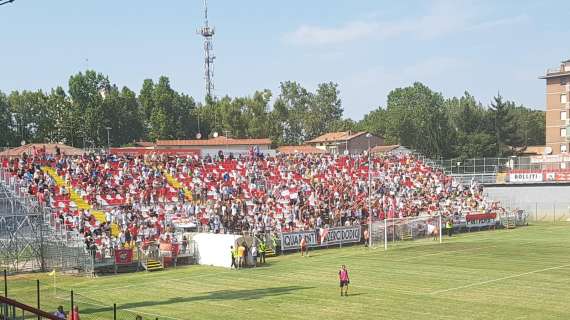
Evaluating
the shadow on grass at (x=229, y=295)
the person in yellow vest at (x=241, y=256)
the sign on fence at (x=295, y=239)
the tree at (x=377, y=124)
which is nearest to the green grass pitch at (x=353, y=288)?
the shadow on grass at (x=229, y=295)

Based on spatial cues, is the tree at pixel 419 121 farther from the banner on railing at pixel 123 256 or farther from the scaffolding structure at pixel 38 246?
the scaffolding structure at pixel 38 246

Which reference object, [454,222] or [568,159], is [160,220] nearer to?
[454,222]

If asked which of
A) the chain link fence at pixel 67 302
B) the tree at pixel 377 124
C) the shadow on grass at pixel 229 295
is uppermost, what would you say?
the tree at pixel 377 124

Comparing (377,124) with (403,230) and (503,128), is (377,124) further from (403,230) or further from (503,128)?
(403,230)

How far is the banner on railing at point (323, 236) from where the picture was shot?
44.2 metres

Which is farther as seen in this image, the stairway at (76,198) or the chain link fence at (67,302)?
the stairway at (76,198)

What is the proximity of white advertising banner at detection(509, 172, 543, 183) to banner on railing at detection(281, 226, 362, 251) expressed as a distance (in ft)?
99.3

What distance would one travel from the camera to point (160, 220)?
44125mm

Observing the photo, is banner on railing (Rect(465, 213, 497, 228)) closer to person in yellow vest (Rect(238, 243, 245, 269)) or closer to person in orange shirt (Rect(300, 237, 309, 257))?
person in orange shirt (Rect(300, 237, 309, 257))

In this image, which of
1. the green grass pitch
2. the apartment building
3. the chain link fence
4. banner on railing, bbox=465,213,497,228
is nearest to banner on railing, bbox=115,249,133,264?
the green grass pitch

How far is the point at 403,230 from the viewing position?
49219 millimetres

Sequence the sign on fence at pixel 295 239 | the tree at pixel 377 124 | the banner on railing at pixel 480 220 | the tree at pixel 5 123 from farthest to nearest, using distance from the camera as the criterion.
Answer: the tree at pixel 377 124 → the tree at pixel 5 123 → the banner on railing at pixel 480 220 → the sign on fence at pixel 295 239

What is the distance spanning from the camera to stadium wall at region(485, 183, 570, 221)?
68.3 m

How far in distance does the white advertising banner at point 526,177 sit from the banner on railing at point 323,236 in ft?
99.3
